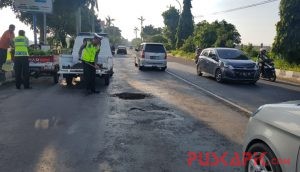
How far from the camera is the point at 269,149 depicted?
414cm

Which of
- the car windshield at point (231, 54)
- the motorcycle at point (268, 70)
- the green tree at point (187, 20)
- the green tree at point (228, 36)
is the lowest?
the motorcycle at point (268, 70)

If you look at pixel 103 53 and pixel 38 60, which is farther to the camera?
pixel 103 53

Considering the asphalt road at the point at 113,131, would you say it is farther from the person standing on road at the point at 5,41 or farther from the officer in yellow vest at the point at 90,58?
the person standing on road at the point at 5,41

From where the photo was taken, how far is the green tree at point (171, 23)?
73750mm

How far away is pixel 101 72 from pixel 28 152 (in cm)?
904

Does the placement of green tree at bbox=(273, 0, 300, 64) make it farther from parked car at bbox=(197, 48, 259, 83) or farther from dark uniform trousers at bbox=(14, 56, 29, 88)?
dark uniform trousers at bbox=(14, 56, 29, 88)

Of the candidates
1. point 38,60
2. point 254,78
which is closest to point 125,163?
point 38,60

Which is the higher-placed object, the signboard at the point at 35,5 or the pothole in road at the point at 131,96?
the signboard at the point at 35,5

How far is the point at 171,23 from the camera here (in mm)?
76688

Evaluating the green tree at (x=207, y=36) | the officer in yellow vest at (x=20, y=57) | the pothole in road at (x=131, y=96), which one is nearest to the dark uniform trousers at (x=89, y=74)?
the pothole in road at (x=131, y=96)

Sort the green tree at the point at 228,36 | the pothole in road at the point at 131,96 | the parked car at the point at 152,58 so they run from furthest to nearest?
the green tree at the point at 228,36, the parked car at the point at 152,58, the pothole in road at the point at 131,96

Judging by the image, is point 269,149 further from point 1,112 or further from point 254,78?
point 254,78

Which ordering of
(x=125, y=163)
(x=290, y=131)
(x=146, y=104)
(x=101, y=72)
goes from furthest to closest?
(x=101, y=72) < (x=146, y=104) < (x=125, y=163) < (x=290, y=131)

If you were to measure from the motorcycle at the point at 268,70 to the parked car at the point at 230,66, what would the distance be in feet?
6.99
